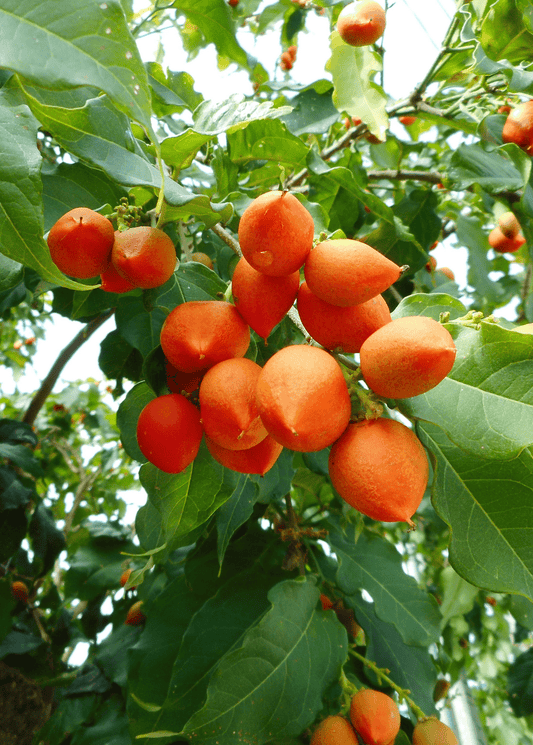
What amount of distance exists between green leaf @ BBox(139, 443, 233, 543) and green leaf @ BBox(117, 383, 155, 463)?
144mm

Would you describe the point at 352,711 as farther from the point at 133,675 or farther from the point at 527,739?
the point at 527,739

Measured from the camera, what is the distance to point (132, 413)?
913mm

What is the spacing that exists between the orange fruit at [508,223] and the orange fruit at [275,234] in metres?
1.08

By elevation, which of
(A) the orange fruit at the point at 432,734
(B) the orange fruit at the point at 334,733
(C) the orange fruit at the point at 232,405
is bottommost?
(A) the orange fruit at the point at 432,734

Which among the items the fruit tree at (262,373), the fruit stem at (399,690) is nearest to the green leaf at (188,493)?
the fruit tree at (262,373)

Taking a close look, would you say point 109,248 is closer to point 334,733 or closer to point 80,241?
point 80,241

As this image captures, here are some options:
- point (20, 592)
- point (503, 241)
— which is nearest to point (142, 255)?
point (503, 241)

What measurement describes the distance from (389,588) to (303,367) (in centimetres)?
88

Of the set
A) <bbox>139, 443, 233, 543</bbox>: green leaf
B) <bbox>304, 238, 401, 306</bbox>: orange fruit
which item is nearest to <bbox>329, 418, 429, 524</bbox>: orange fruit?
<bbox>304, 238, 401, 306</bbox>: orange fruit

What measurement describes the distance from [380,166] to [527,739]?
2414 millimetres

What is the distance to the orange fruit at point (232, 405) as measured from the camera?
529 millimetres

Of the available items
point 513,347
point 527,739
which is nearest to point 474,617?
point 527,739

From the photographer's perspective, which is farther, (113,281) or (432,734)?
(432,734)

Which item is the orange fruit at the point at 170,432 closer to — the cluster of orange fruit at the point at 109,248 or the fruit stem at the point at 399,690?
the cluster of orange fruit at the point at 109,248
